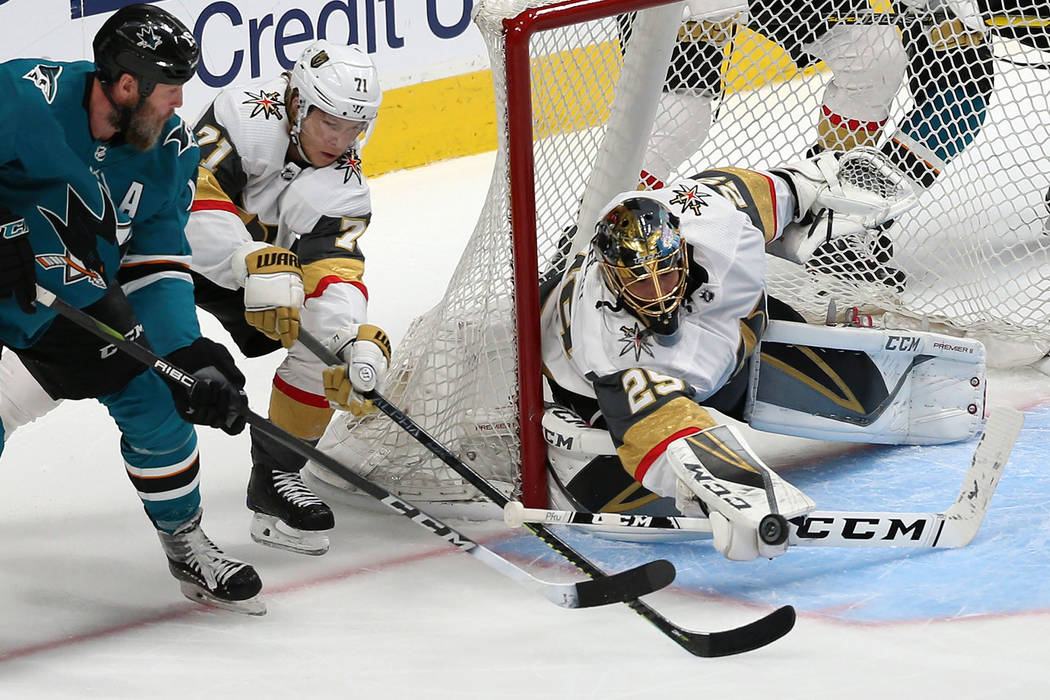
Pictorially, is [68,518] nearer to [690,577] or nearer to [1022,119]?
[690,577]

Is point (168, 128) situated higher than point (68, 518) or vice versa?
point (168, 128)

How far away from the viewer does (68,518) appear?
125 inches

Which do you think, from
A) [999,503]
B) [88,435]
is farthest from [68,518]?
[999,503]

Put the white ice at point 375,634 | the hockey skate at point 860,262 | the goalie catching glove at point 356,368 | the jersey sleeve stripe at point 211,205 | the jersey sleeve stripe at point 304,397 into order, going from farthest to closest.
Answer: the hockey skate at point 860,262 < the jersey sleeve stripe at point 304,397 < the jersey sleeve stripe at point 211,205 < the goalie catching glove at point 356,368 < the white ice at point 375,634

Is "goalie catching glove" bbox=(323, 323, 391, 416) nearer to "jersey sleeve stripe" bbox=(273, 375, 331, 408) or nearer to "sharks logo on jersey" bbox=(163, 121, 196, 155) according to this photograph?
"jersey sleeve stripe" bbox=(273, 375, 331, 408)

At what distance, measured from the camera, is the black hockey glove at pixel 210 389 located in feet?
7.98

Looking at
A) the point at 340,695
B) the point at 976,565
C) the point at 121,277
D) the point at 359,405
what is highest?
the point at 121,277

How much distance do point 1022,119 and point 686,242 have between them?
1204 mm

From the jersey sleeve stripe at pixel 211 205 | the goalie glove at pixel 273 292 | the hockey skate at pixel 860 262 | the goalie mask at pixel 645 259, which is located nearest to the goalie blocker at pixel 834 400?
the goalie mask at pixel 645 259

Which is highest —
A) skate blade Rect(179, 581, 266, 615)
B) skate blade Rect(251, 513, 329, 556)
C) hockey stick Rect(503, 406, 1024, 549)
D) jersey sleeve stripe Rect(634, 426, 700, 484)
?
jersey sleeve stripe Rect(634, 426, 700, 484)

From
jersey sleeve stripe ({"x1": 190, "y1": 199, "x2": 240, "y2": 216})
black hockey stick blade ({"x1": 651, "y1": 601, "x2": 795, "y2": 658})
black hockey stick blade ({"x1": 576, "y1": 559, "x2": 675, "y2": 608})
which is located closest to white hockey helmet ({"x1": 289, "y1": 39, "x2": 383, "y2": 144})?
jersey sleeve stripe ({"x1": 190, "y1": 199, "x2": 240, "y2": 216})

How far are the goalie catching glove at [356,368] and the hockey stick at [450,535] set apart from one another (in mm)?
208

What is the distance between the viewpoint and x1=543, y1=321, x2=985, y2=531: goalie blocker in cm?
290

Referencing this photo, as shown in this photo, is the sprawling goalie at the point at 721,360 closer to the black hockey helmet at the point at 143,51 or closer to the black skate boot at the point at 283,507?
the black skate boot at the point at 283,507
